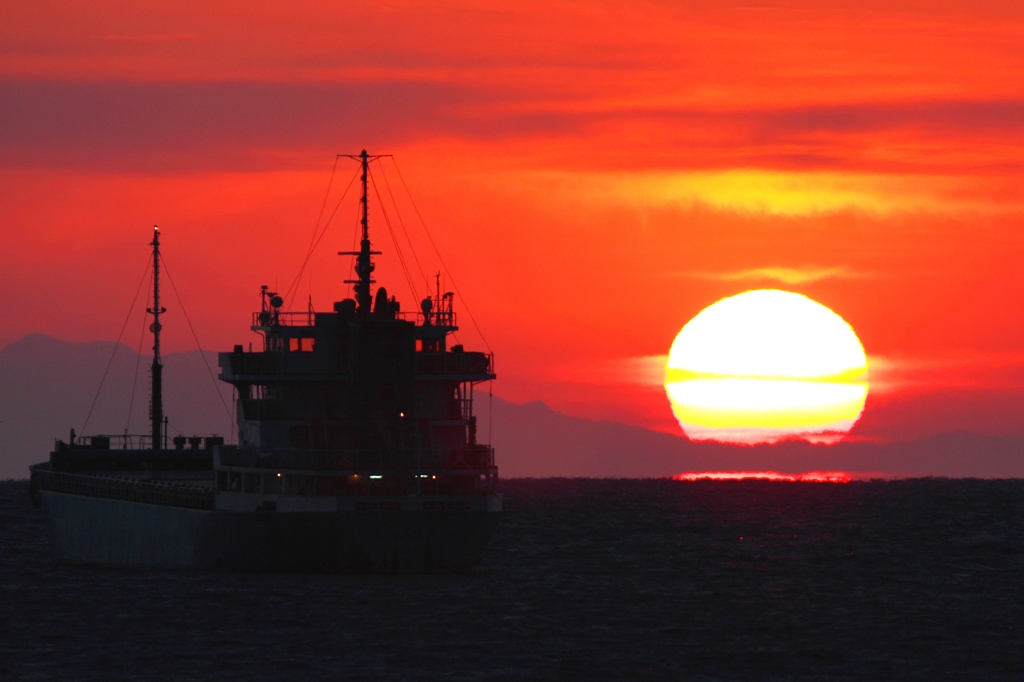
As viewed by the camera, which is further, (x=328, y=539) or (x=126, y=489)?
(x=126, y=489)

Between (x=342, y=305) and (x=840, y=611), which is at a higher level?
(x=342, y=305)

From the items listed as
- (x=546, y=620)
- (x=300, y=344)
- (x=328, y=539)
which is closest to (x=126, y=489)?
(x=300, y=344)

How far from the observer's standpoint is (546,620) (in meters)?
59.9

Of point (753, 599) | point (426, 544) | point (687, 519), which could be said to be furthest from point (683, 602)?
point (687, 519)

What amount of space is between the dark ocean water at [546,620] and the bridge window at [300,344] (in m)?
9.62

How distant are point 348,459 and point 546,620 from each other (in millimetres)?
11747

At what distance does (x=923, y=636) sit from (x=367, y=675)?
20694 millimetres

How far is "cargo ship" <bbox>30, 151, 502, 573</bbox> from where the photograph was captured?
214ft

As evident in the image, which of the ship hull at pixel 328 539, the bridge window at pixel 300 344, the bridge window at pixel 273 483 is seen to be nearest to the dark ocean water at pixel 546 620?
the ship hull at pixel 328 539

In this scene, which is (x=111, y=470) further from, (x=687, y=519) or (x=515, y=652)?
(x=687, y=519)

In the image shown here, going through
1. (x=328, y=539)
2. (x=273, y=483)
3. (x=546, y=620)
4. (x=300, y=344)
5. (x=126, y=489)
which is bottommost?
(x=546, y=620)

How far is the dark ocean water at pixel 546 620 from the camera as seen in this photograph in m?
49.8

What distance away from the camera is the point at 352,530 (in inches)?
2547

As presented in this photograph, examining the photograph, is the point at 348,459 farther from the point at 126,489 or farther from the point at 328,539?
the point at 126,489
